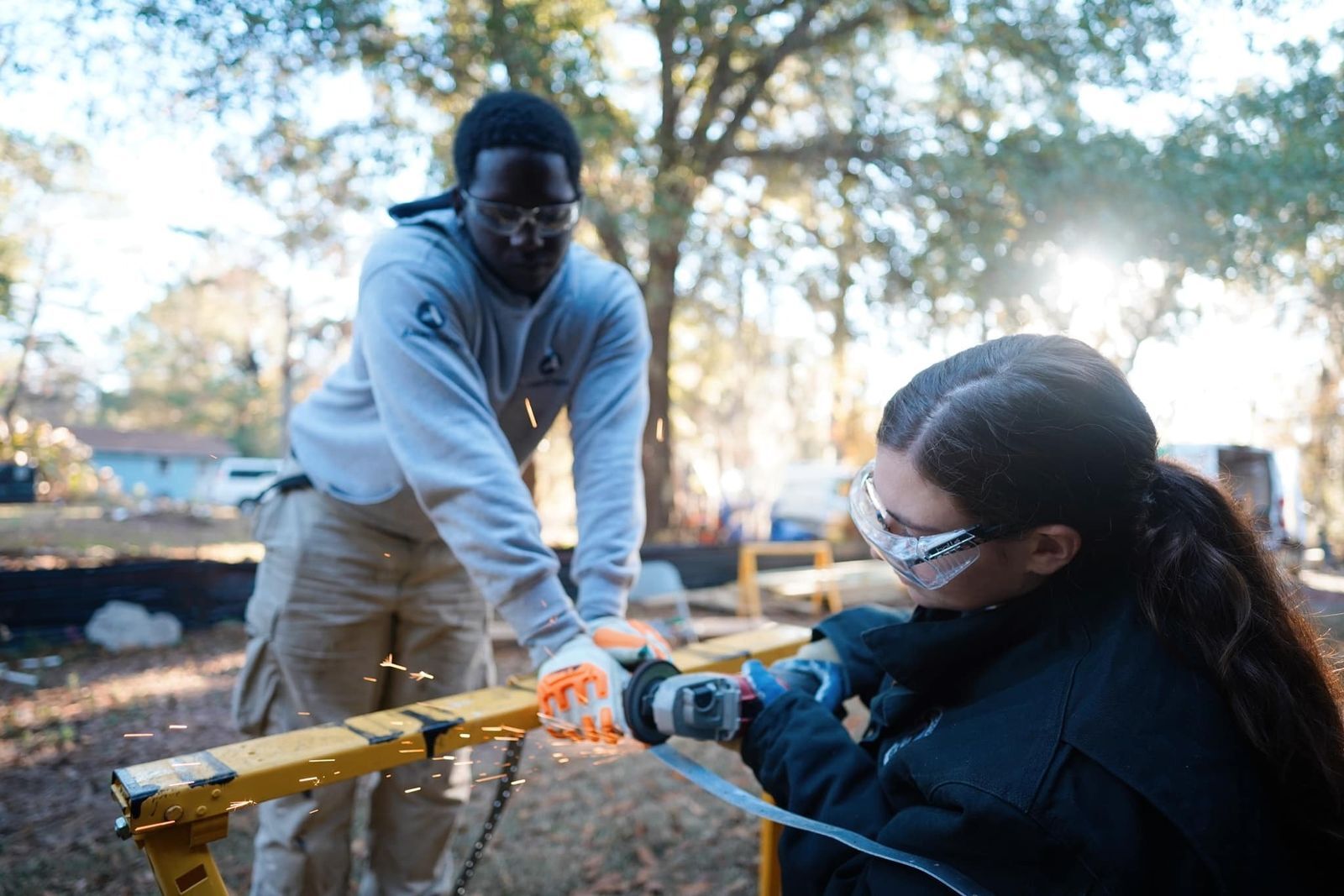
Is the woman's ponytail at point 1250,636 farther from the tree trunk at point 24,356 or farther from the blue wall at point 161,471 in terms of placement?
the blue wall at point 161,471

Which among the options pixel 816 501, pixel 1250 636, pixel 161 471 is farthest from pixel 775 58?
pixel 161 471

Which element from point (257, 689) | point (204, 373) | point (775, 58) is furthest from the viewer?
point (204, 373)

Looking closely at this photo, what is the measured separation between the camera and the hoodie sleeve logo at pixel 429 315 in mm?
1862

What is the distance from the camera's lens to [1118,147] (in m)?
7.92

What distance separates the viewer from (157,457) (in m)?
36.2

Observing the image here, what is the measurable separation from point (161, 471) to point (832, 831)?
138ft

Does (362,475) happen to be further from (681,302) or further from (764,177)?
(681,302)

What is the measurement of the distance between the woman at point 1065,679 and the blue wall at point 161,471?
3786 centimetres

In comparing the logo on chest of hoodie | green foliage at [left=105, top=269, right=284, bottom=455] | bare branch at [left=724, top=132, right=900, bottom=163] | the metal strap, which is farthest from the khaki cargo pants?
green foliage at [left=105, top=269, right=284, bottom=455]

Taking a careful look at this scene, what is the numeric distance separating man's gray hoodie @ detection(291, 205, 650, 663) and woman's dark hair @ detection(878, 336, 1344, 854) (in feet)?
2.84

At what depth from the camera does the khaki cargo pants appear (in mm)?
2137

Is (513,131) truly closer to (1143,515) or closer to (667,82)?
(1143,515)

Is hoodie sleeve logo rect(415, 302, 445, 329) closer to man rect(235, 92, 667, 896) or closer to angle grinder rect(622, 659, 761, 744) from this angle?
man rect(235, 92, 667, 896)

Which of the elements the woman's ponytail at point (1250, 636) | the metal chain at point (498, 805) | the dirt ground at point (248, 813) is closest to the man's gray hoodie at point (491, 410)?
the metal chain at point (498, 805)
